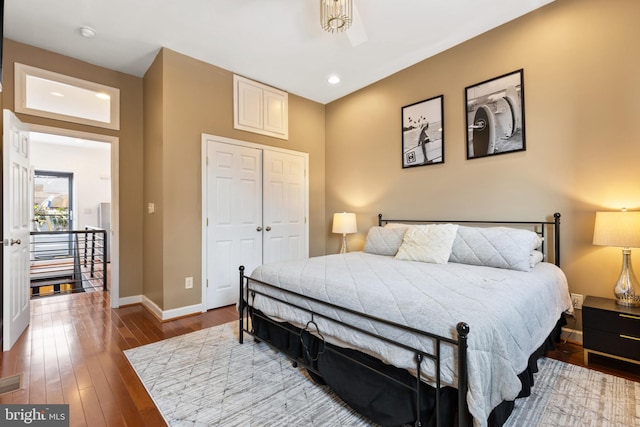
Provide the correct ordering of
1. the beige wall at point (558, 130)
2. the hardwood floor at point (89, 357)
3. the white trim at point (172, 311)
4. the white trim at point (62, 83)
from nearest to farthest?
the hardwood floor at point (89, 357) → the beige wall at point (558, 130) → the white trim at point (62, 83) → the white trim at point (172, 311)

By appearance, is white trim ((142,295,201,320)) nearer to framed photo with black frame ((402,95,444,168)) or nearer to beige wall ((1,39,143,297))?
beige wall ((1,39,143,297))

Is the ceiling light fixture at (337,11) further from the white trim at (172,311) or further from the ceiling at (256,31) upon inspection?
the white trim at (172,311)

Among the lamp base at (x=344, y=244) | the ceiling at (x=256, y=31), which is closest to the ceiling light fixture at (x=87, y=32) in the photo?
the ceiling at (x=256, y=31)

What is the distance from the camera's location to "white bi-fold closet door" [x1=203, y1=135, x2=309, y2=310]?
11.9 feet

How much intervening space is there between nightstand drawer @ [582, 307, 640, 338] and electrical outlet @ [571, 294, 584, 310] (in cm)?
38

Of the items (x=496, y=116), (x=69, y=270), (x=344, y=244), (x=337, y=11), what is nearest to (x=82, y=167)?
(x=69, y=270)

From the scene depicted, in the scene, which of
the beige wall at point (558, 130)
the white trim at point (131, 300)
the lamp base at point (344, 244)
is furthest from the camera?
the lamp base at point (344, 244)

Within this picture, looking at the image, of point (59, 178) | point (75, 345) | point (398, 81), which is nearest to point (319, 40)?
point (398, 81)

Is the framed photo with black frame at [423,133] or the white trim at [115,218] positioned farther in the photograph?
the white trim at [115,218]

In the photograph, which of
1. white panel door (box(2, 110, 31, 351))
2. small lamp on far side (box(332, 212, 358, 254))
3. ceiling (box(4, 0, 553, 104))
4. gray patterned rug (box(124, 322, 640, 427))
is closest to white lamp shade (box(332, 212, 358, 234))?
small lamp on far side (box(332, 212, 358, 254))

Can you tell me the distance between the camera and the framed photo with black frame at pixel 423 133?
3.45 metres

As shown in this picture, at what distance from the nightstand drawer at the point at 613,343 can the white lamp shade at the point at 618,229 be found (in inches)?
25.4

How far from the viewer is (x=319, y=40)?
319 cm

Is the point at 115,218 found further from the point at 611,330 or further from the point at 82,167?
the point at 611,330
